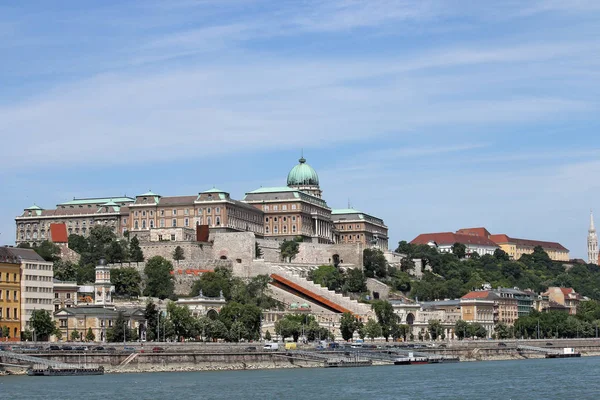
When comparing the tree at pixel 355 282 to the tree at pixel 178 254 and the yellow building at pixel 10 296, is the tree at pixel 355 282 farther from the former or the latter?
the yellow building at pixel 10 296

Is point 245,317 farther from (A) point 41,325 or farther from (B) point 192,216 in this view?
(B) point 192,216

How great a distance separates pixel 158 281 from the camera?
448ft

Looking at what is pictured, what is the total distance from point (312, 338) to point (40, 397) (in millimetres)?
60195

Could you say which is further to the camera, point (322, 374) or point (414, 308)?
point (414, 308)

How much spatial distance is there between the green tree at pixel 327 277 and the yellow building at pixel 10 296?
49537 mm

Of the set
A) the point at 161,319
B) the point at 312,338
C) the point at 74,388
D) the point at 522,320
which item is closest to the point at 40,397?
the point at 74,388

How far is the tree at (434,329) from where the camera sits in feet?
495

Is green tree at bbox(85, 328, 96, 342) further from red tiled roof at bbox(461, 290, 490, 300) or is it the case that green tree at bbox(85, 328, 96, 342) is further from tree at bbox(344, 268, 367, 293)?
red tiled roof at bbox(461, 290, 490, 300)

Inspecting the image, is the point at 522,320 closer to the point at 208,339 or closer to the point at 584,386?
the point at 208,339

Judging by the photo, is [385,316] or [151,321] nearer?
[151,321]

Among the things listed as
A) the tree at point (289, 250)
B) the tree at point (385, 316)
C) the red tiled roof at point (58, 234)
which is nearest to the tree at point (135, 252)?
the red tiled roof at point (58, 234)

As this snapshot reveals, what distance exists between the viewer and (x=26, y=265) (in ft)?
374

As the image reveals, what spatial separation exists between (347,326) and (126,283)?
21999 mm

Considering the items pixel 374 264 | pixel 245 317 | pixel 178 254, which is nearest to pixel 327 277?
pixel 374 264
